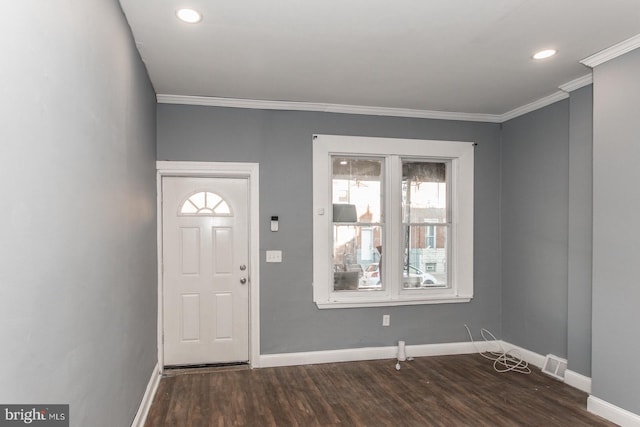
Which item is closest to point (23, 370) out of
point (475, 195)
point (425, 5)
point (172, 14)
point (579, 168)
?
point (172, 14)

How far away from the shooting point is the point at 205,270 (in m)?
4.12

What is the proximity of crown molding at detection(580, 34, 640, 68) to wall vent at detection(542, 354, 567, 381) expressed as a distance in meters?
2.65

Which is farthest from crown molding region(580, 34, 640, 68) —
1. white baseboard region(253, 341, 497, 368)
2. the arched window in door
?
the arched window in door

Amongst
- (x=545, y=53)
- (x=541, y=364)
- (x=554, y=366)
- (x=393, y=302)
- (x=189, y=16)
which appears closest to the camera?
(x=189, y=16)

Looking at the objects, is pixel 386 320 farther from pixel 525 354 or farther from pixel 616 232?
pixel 616 232

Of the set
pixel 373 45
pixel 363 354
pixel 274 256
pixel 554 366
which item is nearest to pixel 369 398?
pixel 363 354

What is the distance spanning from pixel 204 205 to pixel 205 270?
665mm

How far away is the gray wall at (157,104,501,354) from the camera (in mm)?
4043

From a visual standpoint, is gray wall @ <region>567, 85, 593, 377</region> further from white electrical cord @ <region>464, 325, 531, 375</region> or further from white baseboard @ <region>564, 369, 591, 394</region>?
white electrical cord @ <region>464, 325, 531, 375</region>

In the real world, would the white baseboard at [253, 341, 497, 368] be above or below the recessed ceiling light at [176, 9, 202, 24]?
below

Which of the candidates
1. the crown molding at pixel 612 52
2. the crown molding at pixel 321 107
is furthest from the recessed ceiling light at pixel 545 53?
the crown molding at pixel 321 107

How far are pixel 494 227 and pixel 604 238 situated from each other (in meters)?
1.71

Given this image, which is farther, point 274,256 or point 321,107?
point 321,107

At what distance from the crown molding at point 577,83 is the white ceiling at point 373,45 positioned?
8 centimetres
